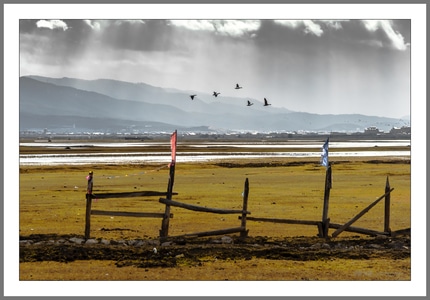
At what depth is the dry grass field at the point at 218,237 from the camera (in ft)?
57.3

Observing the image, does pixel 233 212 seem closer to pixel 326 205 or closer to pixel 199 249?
pixel 199 249

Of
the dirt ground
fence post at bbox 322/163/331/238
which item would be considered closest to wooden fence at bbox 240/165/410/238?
fence post at bbox 322/163/331/238

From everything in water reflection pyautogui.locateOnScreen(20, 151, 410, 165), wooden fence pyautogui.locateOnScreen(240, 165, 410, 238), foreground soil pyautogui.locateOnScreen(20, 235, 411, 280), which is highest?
water reflection pyautogui.locateOnScreen(20, 151, 410, 165)

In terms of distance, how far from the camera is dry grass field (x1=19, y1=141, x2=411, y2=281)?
1747 centimetres

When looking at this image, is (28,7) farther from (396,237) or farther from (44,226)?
(396,237)

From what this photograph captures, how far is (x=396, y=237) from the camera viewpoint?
21.6 m

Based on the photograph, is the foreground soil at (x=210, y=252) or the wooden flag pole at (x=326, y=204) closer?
the foreground soil at (x=210, y=252)

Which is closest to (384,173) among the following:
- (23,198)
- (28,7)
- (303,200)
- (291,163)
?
(291,163)

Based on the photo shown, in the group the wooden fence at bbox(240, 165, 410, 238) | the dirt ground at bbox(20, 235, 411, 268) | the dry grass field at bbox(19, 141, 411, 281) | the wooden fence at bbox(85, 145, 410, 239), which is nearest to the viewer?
the dry grass field at bbox(19, 141, 411, 281)

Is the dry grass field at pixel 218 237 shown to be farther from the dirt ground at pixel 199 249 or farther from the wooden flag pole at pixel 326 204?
the wooden flag pole at pixel 326 204

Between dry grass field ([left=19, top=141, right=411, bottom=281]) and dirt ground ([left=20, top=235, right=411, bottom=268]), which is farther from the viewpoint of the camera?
dirt ground ([left=20, top=235, right=411, bottom=268])

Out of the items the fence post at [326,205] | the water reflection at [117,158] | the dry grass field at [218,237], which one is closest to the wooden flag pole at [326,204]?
the fence post at [326,205]

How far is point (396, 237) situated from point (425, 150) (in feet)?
19.5

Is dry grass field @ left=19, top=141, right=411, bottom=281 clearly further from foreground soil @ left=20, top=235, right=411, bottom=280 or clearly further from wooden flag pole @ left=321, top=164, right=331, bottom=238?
wooden flag pole @ left=321, top=164, right=331, bottom=238
